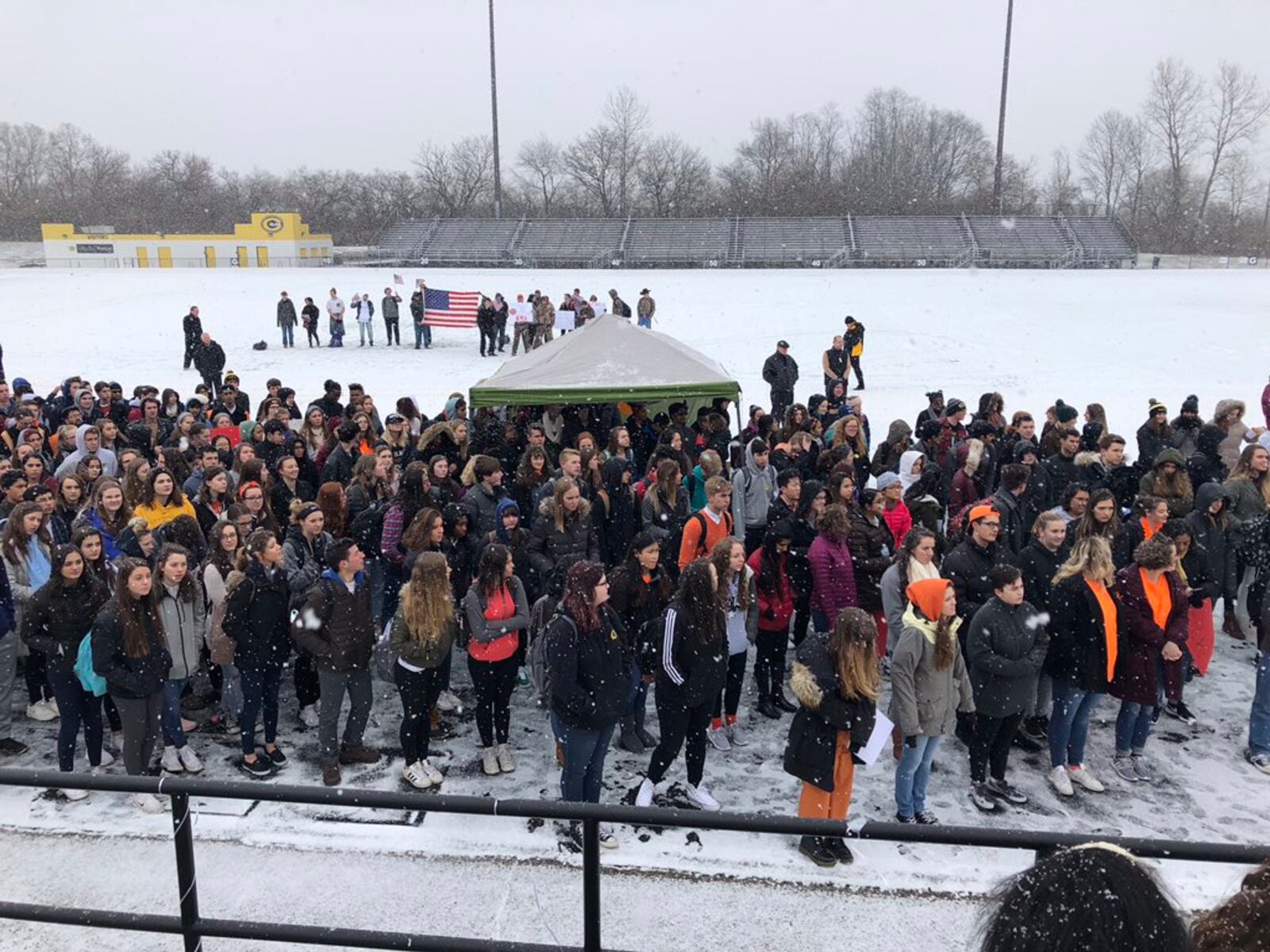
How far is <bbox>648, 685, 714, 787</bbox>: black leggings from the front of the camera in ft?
16.7

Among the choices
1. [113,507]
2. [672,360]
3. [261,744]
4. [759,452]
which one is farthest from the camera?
[672,360]

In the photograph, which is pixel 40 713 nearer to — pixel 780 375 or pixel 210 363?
pixel 780 375

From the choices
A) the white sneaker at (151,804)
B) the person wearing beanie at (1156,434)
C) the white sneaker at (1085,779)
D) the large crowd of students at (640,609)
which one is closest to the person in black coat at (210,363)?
the large crowd of students at (640,609)

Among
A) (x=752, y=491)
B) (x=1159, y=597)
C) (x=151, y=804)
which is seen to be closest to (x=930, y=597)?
(x=1159, y=597)

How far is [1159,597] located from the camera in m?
5.62

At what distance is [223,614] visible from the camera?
5.56 m

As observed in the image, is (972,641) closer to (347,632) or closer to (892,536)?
(892,536)

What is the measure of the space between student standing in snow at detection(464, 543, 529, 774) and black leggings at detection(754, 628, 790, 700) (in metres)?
1.76

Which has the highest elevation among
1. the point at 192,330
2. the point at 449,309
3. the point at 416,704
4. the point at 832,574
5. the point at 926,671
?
the point at 449,309

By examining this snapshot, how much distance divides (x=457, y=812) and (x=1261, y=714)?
18.0 ft

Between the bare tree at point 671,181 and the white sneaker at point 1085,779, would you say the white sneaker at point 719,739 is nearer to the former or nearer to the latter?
the white sneaker at point 1085,779

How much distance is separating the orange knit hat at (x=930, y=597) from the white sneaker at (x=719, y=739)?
5.40 feet

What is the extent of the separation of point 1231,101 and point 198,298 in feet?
203


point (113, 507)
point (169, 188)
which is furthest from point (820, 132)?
point (113, 507)
